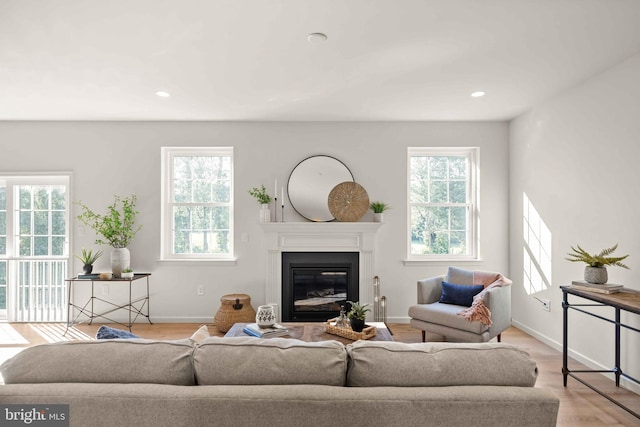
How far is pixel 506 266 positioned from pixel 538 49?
2.79m

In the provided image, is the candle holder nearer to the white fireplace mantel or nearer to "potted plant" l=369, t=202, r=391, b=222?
the white fireplace mantel

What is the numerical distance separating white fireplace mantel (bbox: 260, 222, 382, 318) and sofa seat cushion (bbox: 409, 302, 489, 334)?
86 cm

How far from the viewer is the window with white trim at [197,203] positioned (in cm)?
467

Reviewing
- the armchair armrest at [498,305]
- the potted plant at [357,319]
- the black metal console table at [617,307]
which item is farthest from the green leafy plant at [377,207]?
the black metal console table at [617,307]

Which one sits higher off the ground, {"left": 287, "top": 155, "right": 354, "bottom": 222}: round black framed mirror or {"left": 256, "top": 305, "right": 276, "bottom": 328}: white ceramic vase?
{"left": 287, "top": 155, "right": 354, "bottom": 222}: round black framed mirror

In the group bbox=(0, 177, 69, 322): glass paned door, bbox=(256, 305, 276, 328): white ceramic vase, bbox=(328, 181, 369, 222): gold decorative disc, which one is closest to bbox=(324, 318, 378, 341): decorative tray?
bbox=(256, 305, 276, 328): white ceramic vase

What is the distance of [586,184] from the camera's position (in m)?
3.23

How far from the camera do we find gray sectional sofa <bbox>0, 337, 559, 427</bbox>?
1220mm

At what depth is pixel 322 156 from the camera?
4.58 m

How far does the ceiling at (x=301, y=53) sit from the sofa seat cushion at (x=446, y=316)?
2.10 meters

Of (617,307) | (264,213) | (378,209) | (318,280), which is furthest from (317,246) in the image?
(617,307)

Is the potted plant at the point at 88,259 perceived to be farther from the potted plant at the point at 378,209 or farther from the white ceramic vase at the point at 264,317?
the potted plant at the point at 378,209

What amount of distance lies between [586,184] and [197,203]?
4.21 meters

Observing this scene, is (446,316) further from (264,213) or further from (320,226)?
(264,213)
